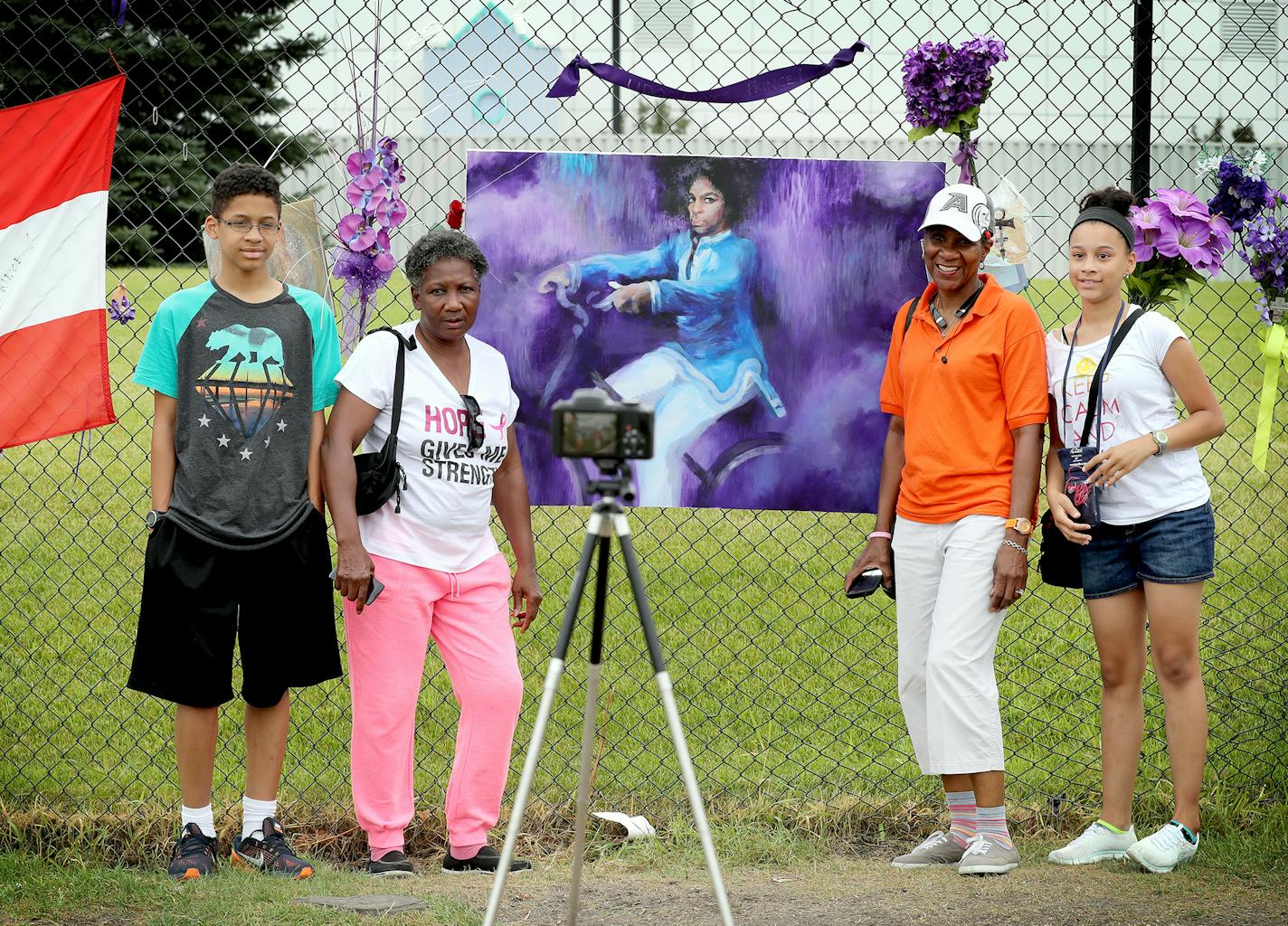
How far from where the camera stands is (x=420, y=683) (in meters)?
4.21

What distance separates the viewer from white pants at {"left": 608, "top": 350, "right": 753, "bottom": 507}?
190 inches

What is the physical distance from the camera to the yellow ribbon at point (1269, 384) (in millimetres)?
4344

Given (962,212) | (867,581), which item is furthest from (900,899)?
(962,212)

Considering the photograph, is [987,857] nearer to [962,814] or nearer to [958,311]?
[962,814]

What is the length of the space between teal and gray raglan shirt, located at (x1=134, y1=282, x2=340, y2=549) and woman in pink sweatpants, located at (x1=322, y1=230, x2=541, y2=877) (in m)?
0.14

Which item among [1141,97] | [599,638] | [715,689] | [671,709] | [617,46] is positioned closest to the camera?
[671,709]

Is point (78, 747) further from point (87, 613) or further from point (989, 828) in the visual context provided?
point (989, 828)

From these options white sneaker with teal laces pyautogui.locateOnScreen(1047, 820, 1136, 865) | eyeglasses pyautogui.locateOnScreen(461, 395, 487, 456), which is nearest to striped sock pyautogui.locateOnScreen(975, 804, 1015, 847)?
white sneaker with teal laces pyautogui.locateOnScreen(1047, 820, 1136, 865)

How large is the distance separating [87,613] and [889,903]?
4.57 meters

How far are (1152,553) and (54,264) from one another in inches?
145

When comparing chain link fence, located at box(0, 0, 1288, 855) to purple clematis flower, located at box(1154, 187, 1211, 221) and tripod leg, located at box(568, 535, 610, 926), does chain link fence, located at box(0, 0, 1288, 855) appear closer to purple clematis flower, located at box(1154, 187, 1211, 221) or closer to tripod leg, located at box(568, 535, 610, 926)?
purple clematis flower, located at box(1154, 187, 1211, 221)

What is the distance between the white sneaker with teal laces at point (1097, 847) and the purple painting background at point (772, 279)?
137 cm

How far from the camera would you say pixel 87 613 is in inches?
270

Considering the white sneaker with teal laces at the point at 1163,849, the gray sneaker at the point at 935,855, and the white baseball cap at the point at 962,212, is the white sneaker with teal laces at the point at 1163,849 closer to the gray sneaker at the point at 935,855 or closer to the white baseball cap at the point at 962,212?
the gray sneaker at the point at 935,855
